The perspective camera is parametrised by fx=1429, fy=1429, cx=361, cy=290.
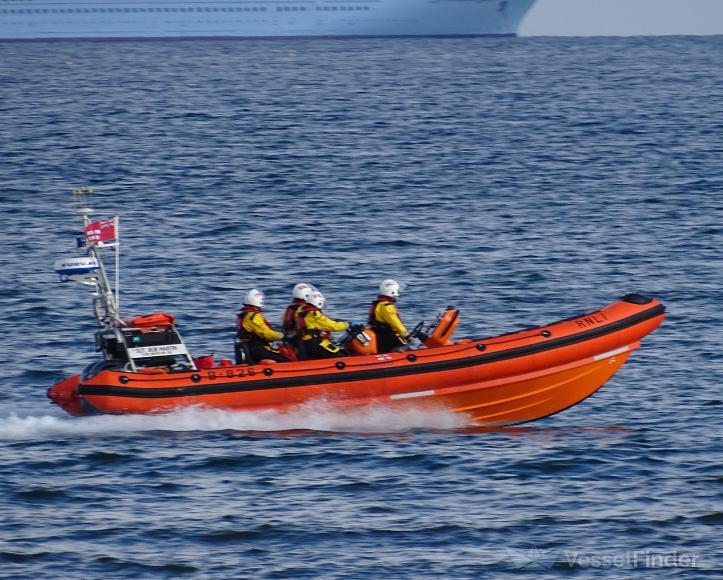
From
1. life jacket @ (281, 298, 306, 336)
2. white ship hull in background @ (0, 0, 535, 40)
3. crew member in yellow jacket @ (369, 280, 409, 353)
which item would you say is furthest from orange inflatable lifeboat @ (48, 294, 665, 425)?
white ship hull in background @ (0, 0, 535, 40)

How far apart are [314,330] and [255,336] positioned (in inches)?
28.0

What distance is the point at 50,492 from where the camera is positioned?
14.1 metres

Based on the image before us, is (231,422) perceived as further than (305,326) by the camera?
No

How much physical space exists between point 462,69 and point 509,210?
161 ft

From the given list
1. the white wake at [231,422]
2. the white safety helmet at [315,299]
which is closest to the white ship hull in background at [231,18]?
the white safety helmet at [315,299]

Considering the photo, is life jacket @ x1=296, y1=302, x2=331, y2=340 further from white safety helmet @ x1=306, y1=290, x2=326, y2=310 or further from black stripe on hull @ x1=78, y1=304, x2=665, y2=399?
black stripe on hull @ x1=78, y1=304, x2=665, y2=399

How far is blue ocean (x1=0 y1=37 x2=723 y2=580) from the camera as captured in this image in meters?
12.9

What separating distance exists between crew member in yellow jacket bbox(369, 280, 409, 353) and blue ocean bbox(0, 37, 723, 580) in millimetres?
856

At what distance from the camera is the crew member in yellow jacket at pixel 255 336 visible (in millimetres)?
16391

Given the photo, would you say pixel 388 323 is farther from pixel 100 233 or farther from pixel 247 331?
pixel 100 233

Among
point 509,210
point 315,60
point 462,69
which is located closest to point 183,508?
point 509,210

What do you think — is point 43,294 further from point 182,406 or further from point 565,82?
point 565,82

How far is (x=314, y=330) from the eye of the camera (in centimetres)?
1628

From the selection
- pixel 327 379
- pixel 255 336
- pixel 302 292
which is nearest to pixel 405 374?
pixel 327 379
